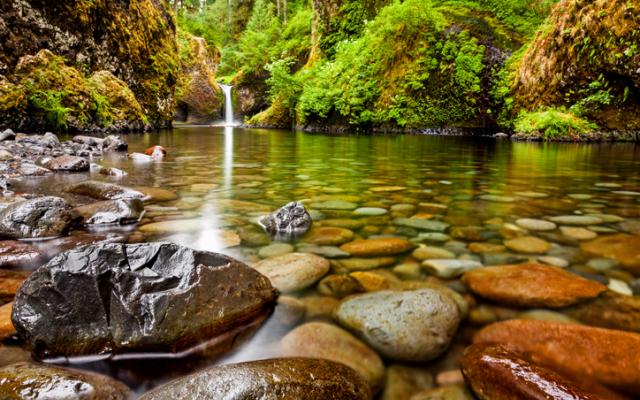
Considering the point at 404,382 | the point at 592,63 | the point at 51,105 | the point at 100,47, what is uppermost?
the point at 100,47

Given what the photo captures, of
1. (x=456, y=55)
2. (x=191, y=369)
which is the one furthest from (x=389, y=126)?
(x=191, y=369)

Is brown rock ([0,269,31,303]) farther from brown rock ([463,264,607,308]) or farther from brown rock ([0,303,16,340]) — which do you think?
brown rock ([463,264,607,308])

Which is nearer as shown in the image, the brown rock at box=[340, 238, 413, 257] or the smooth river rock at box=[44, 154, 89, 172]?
the brown rock at box=[340, 238, 413, 257]

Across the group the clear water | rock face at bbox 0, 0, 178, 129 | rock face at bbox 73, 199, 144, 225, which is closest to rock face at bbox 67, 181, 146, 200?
the clear water

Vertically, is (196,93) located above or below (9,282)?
above

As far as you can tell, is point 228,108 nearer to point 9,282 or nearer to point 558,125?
point 558,125

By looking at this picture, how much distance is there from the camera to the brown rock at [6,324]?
1158 millimetres

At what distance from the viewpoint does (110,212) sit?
92.7 inches

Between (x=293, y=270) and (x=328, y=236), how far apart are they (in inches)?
21.5

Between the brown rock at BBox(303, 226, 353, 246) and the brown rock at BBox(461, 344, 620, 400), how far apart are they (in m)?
1.08

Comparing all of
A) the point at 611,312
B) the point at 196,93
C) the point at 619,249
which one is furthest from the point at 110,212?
the point at 196,93

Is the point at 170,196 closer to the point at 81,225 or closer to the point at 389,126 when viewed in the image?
the point at 81,225

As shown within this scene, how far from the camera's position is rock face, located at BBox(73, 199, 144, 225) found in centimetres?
231

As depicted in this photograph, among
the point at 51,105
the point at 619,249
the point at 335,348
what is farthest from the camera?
the point at 51,105
